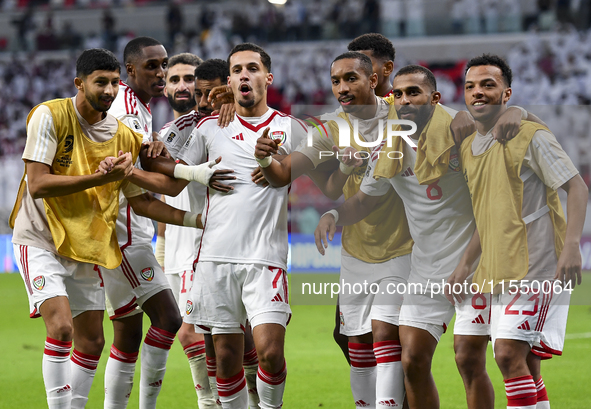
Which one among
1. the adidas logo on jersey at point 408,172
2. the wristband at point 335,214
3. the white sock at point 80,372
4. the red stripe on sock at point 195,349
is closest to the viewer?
the adidas logo on jersey at point 408,172

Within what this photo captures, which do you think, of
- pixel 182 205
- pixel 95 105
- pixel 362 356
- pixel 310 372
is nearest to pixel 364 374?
pixel 362 356

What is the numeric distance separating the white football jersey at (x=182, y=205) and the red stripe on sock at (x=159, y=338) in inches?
21.6

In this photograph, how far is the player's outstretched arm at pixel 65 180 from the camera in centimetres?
390

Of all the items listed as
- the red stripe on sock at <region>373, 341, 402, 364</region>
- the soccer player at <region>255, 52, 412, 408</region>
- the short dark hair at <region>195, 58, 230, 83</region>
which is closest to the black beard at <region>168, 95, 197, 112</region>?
the short dark hair at <region>195, 58, 230, 83</region>

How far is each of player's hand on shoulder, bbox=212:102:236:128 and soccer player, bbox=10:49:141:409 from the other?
1.85 ft

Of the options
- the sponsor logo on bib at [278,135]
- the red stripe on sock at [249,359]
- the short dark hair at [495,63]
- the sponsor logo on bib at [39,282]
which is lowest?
the red stripe on sock at [249,359]

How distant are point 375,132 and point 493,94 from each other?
28.8 inches

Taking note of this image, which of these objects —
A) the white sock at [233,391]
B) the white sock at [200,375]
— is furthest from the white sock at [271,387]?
the white sock at [200,375]

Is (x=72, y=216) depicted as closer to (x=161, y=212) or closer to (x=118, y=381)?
(x=161, y=212)

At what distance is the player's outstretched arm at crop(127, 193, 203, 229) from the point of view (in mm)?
4379

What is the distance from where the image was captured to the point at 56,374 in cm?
398

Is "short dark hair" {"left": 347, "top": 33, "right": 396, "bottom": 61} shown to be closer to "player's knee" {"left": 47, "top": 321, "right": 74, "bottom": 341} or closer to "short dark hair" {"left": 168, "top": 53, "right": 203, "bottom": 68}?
"short dark hair" {"left": 168, "top": 53, "right": 203, "bottom": 68}

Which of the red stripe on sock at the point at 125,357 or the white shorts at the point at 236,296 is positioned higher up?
the white shorts at the point at 236,296

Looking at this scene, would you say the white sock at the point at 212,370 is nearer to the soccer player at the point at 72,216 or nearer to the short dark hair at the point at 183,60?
the soccer player at the point at 72,216
